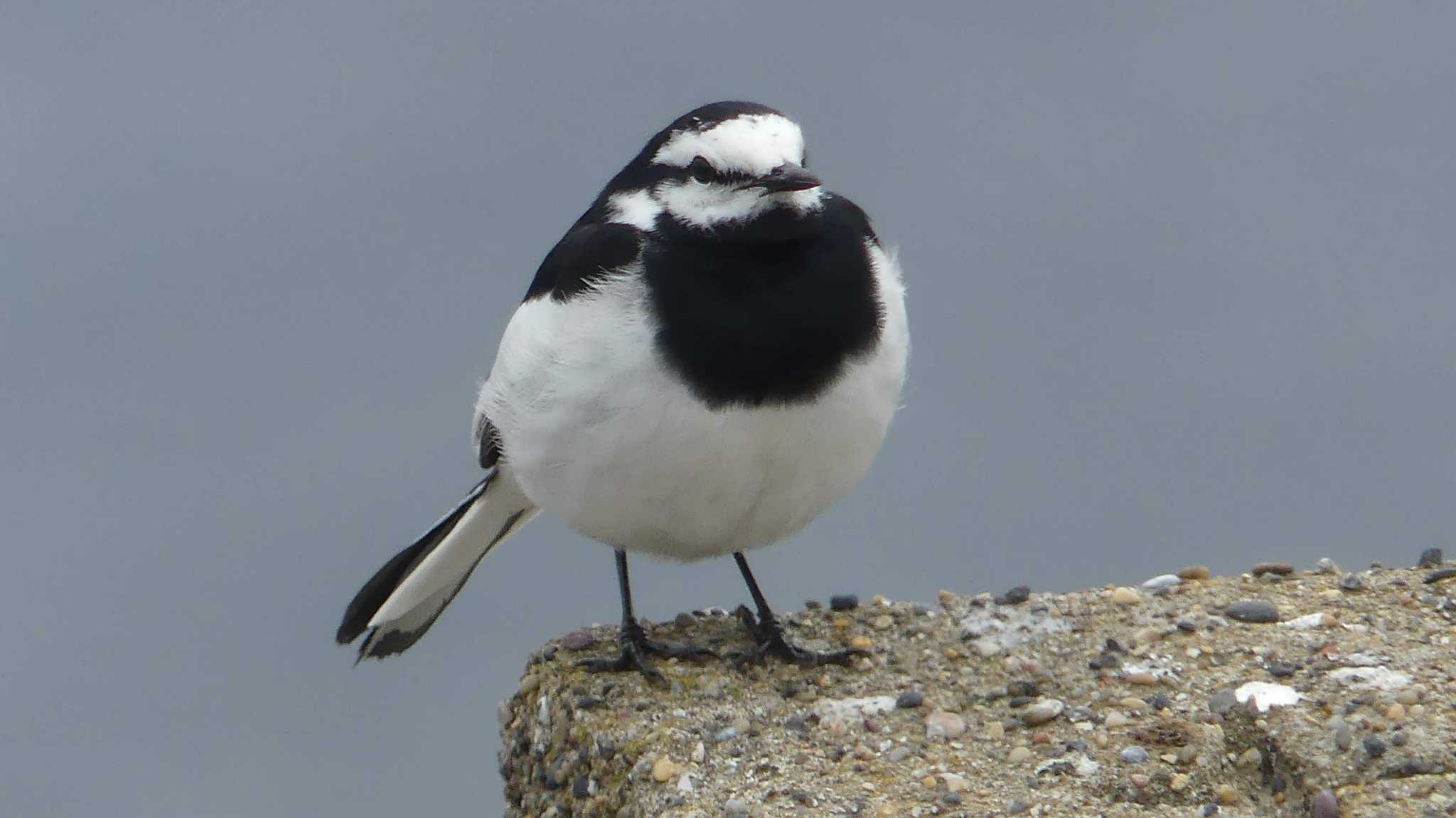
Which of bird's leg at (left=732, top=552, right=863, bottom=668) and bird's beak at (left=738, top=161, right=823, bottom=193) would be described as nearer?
bird's beak at (left=738, top=161, right=823, bottom=193)

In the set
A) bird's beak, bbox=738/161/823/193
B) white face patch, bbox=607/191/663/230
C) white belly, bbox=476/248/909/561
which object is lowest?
white belly, bbox=476/248/909/561

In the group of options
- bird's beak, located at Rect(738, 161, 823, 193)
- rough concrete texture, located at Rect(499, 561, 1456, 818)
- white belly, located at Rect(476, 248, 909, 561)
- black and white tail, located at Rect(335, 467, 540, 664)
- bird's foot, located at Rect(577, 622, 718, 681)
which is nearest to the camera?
rough concrete texture, located at Rect(499, 561, 1456, 818)

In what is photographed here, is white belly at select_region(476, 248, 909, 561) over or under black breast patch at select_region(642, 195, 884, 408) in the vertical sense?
under

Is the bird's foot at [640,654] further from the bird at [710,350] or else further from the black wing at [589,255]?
the black wing at [589,255]

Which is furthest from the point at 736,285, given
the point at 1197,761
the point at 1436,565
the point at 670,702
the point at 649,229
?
the point at 1436,565

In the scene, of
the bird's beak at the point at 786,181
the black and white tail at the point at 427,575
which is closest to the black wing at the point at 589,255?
the bird's beak at the point at 786,181

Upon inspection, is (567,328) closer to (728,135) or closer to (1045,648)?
(728,135)

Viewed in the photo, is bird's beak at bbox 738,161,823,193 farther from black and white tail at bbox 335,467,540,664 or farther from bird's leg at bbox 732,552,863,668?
black and white tail at bbox 335,467,540,664

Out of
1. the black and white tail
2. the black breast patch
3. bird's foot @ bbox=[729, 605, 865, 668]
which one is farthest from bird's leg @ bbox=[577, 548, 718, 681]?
the black breast patch

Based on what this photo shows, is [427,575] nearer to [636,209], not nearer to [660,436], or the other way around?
[660,436]
